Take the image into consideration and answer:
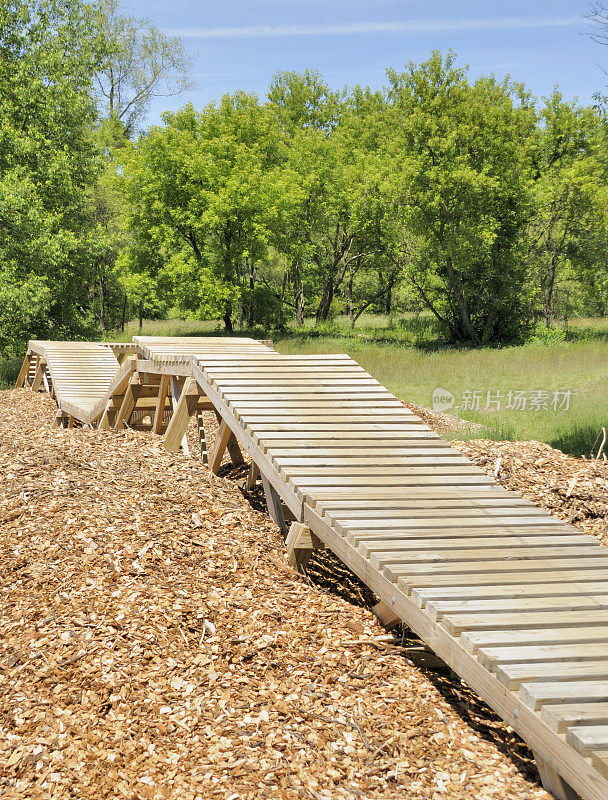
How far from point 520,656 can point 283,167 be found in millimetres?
30064

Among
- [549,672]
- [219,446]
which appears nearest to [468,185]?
[219,446]

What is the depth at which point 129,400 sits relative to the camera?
886 centimetres

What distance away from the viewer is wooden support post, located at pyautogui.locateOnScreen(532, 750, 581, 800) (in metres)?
2.80

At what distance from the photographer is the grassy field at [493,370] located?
10602 millimetres

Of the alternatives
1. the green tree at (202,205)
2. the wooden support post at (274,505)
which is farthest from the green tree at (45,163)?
the wooden support post at (274,505)

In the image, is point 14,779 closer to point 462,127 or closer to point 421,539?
point 421,539

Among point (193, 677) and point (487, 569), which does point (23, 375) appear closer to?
point (193, 677)

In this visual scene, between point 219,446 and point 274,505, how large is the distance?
4.02ft

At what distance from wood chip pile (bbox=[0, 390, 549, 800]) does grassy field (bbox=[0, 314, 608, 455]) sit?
580 cm

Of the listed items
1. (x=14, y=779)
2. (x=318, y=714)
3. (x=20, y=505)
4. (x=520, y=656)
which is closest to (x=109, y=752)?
(x=14, y=779)

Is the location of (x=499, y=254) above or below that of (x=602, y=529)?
above

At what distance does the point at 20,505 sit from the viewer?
211 inches

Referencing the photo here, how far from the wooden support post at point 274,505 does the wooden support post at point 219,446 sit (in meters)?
0.99

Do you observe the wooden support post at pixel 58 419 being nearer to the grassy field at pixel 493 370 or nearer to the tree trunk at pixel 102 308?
the grassy field at pixel 493 370
